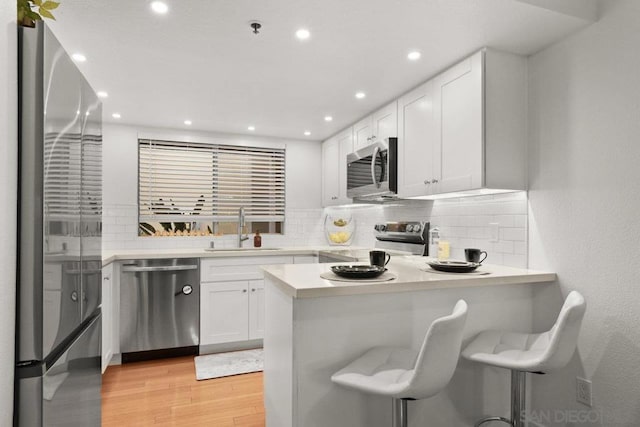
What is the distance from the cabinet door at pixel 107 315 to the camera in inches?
120

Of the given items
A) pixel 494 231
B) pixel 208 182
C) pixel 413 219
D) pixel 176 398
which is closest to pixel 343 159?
pixel 413 219

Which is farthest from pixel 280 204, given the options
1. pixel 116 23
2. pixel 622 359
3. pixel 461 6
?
pixel 622 359

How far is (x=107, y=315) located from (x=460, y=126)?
10.1 feet

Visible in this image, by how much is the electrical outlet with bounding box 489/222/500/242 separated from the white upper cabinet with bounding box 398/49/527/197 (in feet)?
1.12

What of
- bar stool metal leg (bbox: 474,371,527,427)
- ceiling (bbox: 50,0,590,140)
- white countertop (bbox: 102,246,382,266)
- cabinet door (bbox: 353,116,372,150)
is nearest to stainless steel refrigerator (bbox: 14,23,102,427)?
ceiling (bbox: 50,0,590,140)

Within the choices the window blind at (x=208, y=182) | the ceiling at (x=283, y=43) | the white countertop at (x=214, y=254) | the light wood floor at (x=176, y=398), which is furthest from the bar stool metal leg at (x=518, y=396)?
the window blind at (x=208, y=182)

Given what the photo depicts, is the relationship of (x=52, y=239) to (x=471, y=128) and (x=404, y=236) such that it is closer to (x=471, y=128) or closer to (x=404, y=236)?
(x=471, y=128)

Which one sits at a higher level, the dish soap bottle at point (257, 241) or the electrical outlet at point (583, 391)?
the dish soap bottle at point (257, 241)

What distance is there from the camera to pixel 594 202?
1.98 m

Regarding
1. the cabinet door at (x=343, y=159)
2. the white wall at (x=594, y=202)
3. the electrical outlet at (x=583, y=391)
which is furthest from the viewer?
the cabinet door at (x=343, y=159)

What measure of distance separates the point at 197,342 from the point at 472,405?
2530mm

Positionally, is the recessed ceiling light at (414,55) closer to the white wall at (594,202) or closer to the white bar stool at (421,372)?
the white wall at (594,202)

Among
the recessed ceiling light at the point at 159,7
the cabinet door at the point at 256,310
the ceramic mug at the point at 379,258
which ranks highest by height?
the recessed ceiling light at the point at 159,7

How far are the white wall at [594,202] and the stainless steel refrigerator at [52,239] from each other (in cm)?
236
